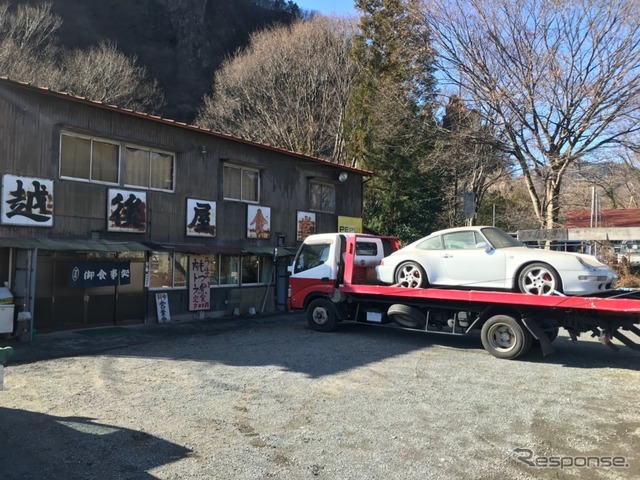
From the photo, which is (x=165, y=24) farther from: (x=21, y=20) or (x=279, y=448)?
(x=279, y=448)

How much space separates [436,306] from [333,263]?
3075mm

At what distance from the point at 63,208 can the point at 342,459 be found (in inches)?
421

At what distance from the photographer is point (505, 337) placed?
9.88m

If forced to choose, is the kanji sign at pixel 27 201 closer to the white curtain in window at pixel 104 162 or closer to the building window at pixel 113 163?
the building window at pixel 113 163

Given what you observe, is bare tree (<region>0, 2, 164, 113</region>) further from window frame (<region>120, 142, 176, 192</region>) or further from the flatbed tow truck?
the flatbed tow truck

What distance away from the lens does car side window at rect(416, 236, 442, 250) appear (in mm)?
10523

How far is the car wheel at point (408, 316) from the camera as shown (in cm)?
1115

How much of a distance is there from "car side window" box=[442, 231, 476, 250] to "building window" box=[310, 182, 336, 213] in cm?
1076

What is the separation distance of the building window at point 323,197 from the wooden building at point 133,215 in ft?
2.34

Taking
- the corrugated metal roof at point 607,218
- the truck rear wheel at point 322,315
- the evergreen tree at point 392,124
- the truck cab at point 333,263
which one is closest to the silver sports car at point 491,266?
the truck cab at point 333,263

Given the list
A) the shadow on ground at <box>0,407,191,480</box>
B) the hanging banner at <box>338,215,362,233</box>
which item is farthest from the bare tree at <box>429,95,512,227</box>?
the shadow on ground at <box>0,407,191,480</box>

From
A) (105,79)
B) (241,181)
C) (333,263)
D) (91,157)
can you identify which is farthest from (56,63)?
(333,263)

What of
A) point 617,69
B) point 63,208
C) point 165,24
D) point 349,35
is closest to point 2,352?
point 63,208

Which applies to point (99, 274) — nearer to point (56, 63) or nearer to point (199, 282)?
point (199, 282)
